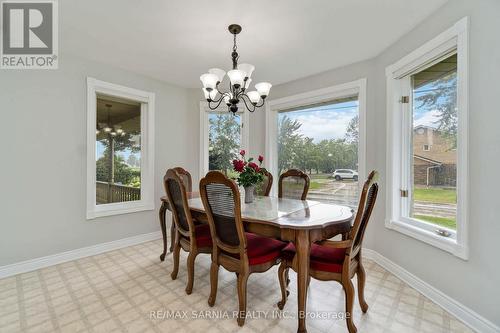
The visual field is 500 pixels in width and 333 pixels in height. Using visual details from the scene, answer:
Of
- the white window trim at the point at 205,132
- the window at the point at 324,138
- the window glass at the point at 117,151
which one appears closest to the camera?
the window at the point at 324,138

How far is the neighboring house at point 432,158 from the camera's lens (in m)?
2.09

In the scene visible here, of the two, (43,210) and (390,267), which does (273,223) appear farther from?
(43,210)

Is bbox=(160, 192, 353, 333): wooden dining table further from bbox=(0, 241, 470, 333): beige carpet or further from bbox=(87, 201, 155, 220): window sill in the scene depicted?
bbox=(87, 201, 155, 220): window sill

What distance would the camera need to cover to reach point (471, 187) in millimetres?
1752

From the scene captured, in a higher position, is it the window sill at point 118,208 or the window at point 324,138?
the window at point 324,138

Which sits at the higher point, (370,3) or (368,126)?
(370,3)

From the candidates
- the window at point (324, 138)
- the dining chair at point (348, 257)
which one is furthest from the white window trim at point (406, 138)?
the dining chair at point (348, 257)

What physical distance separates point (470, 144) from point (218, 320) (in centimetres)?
236

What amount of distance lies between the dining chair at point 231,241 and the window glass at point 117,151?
7.50 ft

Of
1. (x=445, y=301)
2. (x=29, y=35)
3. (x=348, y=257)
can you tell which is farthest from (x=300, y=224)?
(x=29, y=35)

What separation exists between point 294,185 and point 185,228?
1375 mm

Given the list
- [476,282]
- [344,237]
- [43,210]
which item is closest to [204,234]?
[344,237]

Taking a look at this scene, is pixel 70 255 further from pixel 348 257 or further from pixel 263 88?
pixel 348 257

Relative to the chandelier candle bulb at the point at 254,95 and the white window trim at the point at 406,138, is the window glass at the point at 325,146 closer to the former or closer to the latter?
the white window trim at the point at 406,138
